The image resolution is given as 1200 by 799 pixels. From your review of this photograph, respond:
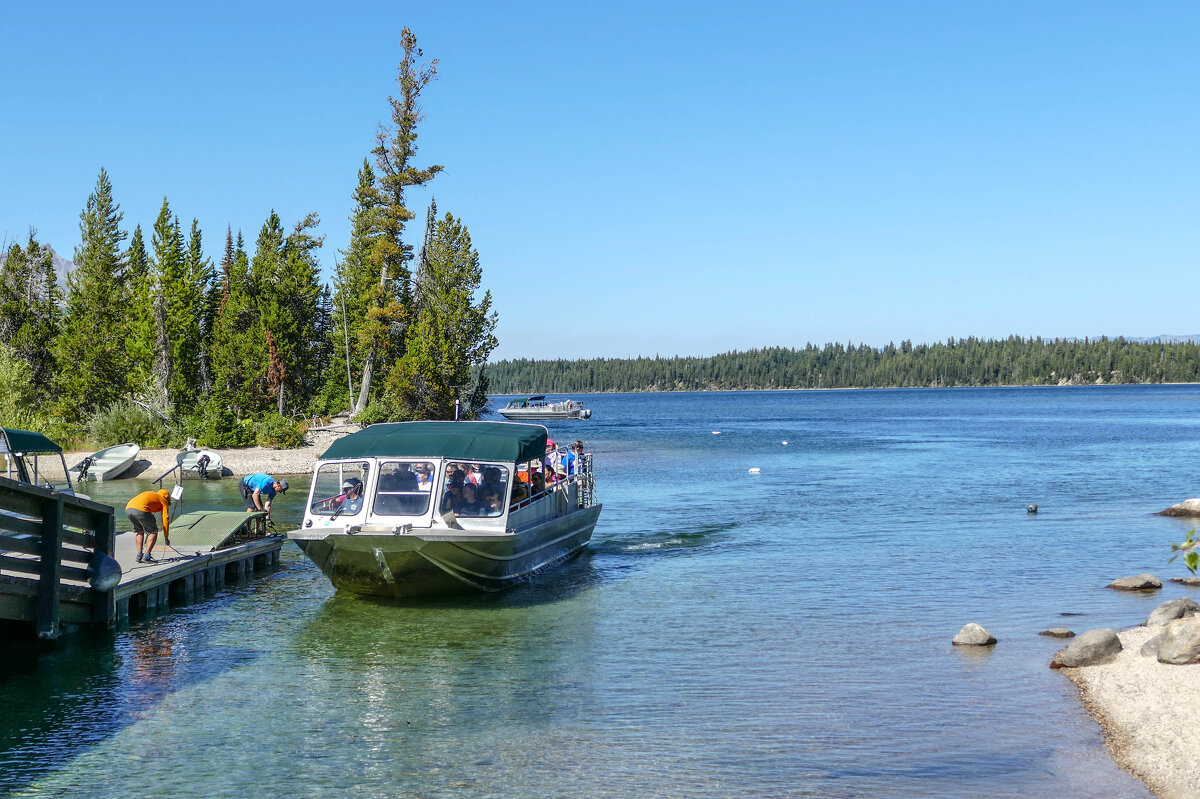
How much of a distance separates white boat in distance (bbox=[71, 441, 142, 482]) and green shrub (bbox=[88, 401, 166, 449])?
815 centimetres

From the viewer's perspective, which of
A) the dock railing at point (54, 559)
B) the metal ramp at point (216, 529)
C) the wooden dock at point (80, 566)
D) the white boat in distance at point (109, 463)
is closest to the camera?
the dock railing at point (54, 559)

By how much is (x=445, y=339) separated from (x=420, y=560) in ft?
172

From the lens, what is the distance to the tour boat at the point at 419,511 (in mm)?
19516

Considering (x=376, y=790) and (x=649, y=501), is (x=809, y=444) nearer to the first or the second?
(x=649, y=501)

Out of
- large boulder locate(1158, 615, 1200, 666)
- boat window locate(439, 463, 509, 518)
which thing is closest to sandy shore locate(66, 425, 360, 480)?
boat window locate(439, 463, 509, 518)

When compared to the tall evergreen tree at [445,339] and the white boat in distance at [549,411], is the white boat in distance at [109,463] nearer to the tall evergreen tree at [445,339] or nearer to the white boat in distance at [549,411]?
the tall evergreen tree at [445,339]

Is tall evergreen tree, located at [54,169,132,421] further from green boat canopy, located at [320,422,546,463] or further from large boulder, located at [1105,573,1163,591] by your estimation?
large boulder, located at [1105,573,1163,591]

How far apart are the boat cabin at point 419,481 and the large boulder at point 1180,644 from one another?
11.4m

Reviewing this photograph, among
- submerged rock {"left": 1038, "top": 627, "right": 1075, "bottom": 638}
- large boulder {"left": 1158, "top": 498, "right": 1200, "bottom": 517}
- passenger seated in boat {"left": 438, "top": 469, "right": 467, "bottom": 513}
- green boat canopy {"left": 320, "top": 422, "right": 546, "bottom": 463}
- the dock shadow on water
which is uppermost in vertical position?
green boat canopy {"left": 320, "top": 422, "right": 546, "bottom": 463}

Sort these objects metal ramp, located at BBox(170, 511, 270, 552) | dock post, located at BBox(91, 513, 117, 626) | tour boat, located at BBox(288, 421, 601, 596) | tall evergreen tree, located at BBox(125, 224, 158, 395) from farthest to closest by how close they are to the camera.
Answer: tall evergreen tree, located at BBox(125, 224, 158, 395), metal ramp, located at BBox(170, 511, 270, 552), tour boat, located at BBox(288, 421, 601, 596), dock post, located at BBox(91, 513, 117, 626)

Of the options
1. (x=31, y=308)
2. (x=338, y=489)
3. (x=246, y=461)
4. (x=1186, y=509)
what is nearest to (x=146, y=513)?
(x=338, y=489)

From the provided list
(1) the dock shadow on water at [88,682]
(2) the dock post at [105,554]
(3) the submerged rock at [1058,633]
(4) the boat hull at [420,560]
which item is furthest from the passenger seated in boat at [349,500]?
(3) the submerged rock at [1058,633]

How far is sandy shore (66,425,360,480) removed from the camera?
5000 centimetres

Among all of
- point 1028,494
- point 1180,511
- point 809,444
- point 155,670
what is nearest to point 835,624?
point 155,670
